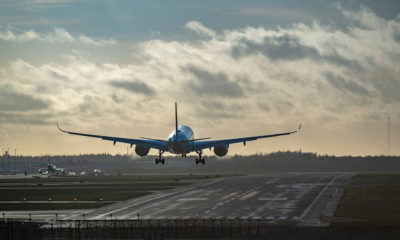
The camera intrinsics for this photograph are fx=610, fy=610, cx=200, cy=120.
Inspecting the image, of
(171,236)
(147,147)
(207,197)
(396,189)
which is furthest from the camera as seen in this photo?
(396,189)

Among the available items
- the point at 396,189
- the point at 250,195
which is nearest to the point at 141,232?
the point at 250,195

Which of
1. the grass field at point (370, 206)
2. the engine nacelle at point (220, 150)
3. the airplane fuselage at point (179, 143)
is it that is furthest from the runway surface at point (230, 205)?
the airplane fuselage at point (179, 143)

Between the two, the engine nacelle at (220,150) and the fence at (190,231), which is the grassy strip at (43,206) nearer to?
the engine nacelle at (220,150)

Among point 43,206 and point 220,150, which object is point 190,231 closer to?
point 220,150

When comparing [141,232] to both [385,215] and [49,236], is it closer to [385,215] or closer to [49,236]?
[49,236]

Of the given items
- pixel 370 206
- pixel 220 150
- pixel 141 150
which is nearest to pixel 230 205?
pixel 220 150

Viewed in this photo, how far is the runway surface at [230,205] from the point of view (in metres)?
84.8

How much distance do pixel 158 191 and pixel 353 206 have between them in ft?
154

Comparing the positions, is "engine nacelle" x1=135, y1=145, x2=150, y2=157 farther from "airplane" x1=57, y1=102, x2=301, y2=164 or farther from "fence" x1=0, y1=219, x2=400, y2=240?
"fence" x1=0, y1=219, x2=400, y2=240

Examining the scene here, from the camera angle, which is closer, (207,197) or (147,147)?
(147,147)

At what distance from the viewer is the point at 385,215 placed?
82.8 m

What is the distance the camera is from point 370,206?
93.5m

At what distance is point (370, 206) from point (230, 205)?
2178 centimetres

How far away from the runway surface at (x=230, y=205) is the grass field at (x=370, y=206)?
213cm
